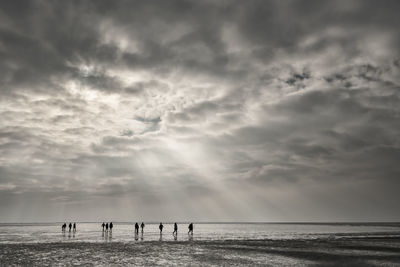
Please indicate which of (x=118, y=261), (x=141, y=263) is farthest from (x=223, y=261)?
(x=118, y=261)

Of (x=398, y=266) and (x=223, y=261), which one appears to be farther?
(x=223, y=261)

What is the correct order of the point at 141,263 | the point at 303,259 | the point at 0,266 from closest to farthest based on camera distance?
the point at 0,266 → the point at 141,263 → the point at 303,259

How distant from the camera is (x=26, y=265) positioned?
21.6 metres

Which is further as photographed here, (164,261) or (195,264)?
(164,261)

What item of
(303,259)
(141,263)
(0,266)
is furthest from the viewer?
(303,259)

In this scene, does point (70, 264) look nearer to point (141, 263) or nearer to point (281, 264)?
point (141, 263)

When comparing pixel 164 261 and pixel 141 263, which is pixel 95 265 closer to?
pixel 141 263

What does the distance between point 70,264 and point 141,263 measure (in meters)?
4.94

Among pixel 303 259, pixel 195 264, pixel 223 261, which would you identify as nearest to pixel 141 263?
pixel 195 264

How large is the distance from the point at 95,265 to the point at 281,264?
13.0 meters

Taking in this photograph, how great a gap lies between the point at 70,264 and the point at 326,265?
706 inches

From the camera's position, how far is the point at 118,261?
23.4 meters

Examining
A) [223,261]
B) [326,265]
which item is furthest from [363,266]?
[223,261]

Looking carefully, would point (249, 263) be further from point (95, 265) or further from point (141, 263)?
point (95, 265)
